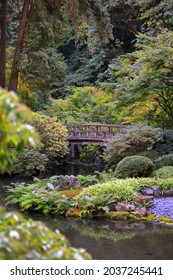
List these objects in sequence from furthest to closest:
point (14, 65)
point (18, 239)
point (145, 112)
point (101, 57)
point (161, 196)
A: point (101, 57) → point (145, 112) → point (14, 65) → point (161, 196) → point (18, 239)

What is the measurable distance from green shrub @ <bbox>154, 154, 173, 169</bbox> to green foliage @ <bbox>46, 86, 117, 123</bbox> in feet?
30.4

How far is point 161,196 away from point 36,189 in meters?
3.34

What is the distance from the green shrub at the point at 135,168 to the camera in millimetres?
12109

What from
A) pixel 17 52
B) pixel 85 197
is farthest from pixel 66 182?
pixel 17 52

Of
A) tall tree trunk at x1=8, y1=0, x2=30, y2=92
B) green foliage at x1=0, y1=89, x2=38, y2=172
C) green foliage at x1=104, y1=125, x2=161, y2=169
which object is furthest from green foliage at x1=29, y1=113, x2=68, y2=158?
green foliage at x1=0, y1=89, x2=38, y2=172

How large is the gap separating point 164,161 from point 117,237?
6302mm

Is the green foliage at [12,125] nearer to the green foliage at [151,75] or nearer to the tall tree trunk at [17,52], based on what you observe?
the green foliage at [151,75]

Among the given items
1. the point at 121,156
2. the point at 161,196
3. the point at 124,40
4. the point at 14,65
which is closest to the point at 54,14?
the point at 14,65

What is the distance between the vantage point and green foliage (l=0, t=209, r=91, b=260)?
2.62 meters

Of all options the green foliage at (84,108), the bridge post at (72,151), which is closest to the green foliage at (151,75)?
the bridge post at (72,151)

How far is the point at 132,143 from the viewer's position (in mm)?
14484

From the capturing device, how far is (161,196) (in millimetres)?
10766
